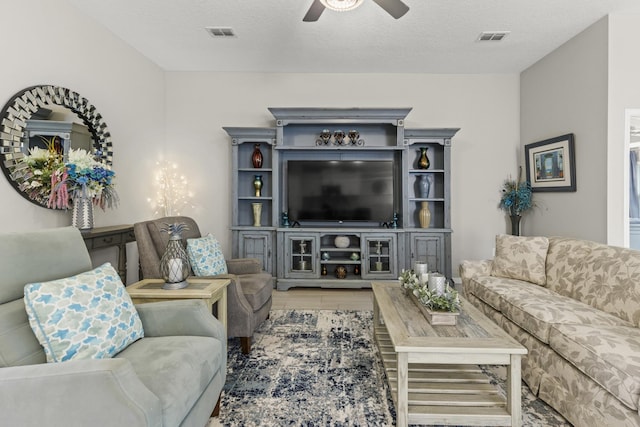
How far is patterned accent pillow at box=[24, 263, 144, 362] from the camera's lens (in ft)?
4.34

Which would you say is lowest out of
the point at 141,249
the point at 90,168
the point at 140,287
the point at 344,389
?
the point at 344,389

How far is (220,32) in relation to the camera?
3.55 meters

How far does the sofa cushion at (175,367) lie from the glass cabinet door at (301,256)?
2561mm

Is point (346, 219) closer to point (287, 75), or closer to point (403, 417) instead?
point (287, 75)

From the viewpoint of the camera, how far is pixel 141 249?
2543 millimetres

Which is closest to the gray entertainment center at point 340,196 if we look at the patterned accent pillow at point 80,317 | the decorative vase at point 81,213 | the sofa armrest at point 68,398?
the decorative vase at point 81,213

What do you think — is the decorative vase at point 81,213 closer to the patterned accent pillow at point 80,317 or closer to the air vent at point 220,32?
the patterned accent pillow at point 80,317

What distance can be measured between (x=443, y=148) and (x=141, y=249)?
3.86 m

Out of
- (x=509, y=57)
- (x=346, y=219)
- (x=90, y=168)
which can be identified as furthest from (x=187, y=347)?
(x=509, y=57)

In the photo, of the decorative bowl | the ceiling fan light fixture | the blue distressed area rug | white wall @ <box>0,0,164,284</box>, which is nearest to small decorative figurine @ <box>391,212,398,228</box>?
the decorative bowl

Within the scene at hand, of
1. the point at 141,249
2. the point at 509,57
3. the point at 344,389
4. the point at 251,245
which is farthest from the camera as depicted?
the point at 251,245

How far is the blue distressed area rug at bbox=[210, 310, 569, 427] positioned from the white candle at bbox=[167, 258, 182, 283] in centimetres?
73

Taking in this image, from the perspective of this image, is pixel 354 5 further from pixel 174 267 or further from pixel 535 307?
pixel 535 307

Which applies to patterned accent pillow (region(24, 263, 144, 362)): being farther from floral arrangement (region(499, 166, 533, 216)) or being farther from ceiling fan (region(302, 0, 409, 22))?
floral arrangement (region(499, 166, 533, 216))
